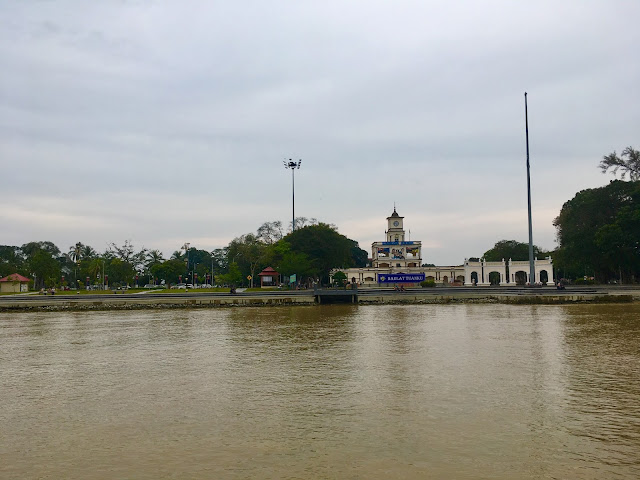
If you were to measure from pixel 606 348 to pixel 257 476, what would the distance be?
1661 cm

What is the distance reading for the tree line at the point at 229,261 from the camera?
266ft

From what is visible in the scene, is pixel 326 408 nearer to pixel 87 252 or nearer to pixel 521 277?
pixel 521 277

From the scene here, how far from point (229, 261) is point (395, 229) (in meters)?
34.1

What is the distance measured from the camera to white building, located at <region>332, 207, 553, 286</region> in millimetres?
80750

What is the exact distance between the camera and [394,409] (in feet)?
37.4

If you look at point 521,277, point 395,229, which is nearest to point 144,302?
point 521,277

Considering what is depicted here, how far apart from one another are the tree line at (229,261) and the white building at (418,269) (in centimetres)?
570

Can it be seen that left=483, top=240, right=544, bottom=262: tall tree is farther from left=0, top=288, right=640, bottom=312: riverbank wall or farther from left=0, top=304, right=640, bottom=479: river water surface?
left=0, top=304, right=640, bottom=479: river water surface

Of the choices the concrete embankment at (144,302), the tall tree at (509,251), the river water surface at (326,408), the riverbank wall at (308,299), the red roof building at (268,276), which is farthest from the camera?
the tall tree at (509,251)

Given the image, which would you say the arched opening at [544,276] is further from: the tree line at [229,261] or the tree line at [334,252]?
the tree line at [229,261]

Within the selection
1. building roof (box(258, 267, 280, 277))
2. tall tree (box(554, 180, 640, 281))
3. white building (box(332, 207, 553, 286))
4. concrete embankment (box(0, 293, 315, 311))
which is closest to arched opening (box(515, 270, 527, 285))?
white building (box(332, 207, 553, 286))

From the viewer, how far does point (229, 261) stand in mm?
102250

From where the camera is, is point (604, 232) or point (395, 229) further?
point (395, 229)

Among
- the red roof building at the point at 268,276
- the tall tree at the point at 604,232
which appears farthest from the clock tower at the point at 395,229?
the tall tree at the point at 604,232
